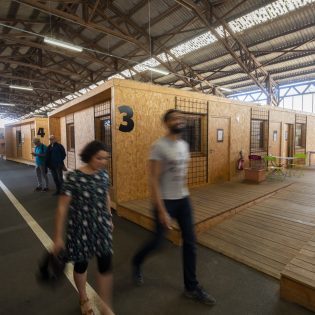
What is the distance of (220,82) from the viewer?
46.9 ft

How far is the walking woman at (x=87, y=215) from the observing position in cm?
152

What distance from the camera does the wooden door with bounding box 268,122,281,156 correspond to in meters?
8.42

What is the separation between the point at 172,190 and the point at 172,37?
878cm

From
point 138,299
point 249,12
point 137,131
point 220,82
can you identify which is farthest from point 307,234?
point 220,82

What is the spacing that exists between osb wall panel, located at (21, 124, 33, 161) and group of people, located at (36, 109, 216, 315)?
14.0 metres

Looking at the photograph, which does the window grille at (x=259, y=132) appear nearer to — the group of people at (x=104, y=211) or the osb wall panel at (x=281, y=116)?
the osb wall panel at (x=281, y=116)

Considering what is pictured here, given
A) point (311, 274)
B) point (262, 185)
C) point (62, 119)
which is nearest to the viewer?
point (311, 274)

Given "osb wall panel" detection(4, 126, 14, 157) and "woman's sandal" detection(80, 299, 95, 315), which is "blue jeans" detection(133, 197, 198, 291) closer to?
"woman's sandal" detection(80, 299, 95, 315)

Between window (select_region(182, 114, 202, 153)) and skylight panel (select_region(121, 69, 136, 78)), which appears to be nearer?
window (select_region(182, 114, 202, 153))

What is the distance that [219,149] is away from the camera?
645 cm

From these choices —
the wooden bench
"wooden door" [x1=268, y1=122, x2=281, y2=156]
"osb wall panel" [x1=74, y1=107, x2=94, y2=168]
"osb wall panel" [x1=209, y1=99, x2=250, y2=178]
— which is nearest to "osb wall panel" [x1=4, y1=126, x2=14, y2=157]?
"osb wall panel" [x1=74, y1=107, x2=94, y2=168]

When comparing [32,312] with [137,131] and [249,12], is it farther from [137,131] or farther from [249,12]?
[249,12]

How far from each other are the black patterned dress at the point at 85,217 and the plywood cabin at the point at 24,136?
11.6 m

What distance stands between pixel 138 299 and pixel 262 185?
5.10 meters
